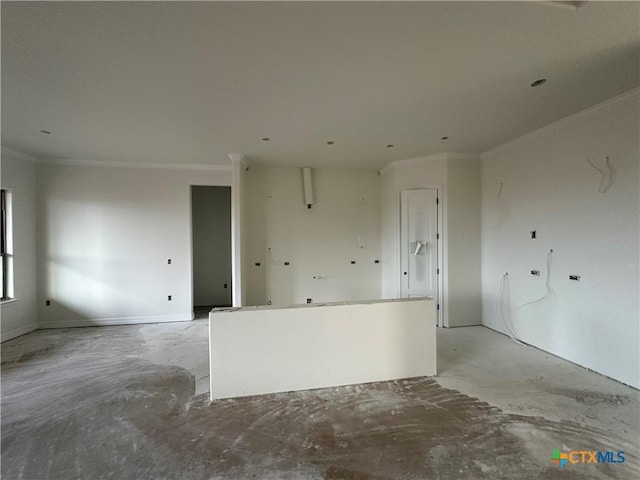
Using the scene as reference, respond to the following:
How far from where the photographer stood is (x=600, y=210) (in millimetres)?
2906

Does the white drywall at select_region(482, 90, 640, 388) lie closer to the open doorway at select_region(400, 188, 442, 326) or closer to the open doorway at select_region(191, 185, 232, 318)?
the open doorway at select_region(400, 188, 442, 326)

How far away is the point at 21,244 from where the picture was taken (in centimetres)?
426

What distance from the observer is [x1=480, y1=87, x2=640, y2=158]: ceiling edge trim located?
8.69 feet

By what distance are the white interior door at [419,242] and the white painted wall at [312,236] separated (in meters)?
0.77

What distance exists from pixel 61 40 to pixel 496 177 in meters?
5.06

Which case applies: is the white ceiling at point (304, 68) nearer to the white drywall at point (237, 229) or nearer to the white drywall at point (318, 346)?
the white drywall at point (237, 229)

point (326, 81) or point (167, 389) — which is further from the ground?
point (326, 81)

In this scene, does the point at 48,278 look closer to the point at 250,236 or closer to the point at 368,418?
the point at 250,236

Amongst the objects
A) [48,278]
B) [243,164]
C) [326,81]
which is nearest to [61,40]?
[326,81]

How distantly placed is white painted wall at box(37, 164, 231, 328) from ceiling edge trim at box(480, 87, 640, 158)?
182 inches

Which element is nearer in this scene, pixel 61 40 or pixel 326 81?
pixel 61 40

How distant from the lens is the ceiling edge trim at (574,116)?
265 cm

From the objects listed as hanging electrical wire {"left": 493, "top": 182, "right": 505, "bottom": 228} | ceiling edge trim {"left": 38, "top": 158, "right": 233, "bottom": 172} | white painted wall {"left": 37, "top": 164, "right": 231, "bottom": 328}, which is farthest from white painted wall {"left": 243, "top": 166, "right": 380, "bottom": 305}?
hanging electrical wire {"left": 493, "top": 182, "right": 505, "bottom": 228}

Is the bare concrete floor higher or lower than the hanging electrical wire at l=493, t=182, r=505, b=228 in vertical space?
lower
